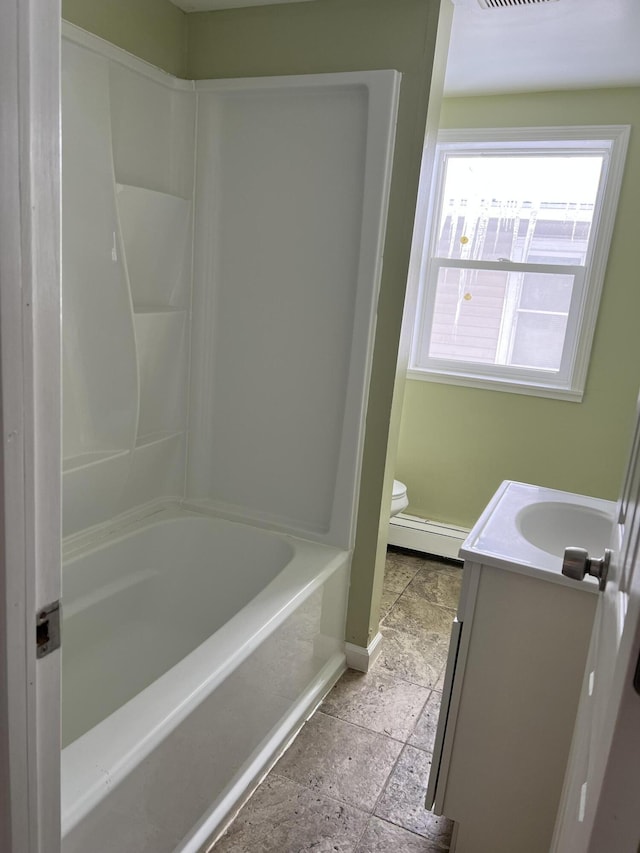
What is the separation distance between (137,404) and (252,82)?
1.17 m

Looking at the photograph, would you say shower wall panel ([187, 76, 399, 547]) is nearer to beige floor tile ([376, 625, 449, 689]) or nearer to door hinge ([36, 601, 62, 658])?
beige floor tile ([376, 625, 449, 689])

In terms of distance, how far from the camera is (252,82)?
6.86 ft

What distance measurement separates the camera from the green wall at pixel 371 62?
1931 mm

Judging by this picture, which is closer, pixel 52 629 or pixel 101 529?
pixel 52 629

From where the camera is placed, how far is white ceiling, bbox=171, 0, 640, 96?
6.70ft

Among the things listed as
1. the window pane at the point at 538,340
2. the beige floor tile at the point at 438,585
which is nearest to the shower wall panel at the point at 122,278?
the beige floor tile at the point at 438,585

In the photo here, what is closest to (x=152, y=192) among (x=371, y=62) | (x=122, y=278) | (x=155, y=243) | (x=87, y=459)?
(x=155, y=243)

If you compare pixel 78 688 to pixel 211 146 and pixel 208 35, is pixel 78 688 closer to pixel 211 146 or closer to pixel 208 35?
pixel 211 146

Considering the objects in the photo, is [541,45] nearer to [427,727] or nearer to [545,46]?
[545,46]

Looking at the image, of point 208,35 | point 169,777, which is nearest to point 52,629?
point 169,777

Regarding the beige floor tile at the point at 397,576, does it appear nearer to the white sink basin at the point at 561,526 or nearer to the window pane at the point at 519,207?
the white sink basin at the point at 561,526

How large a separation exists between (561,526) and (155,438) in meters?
1.49

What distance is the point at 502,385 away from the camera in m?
3.21

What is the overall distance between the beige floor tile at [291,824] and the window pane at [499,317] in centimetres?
228
